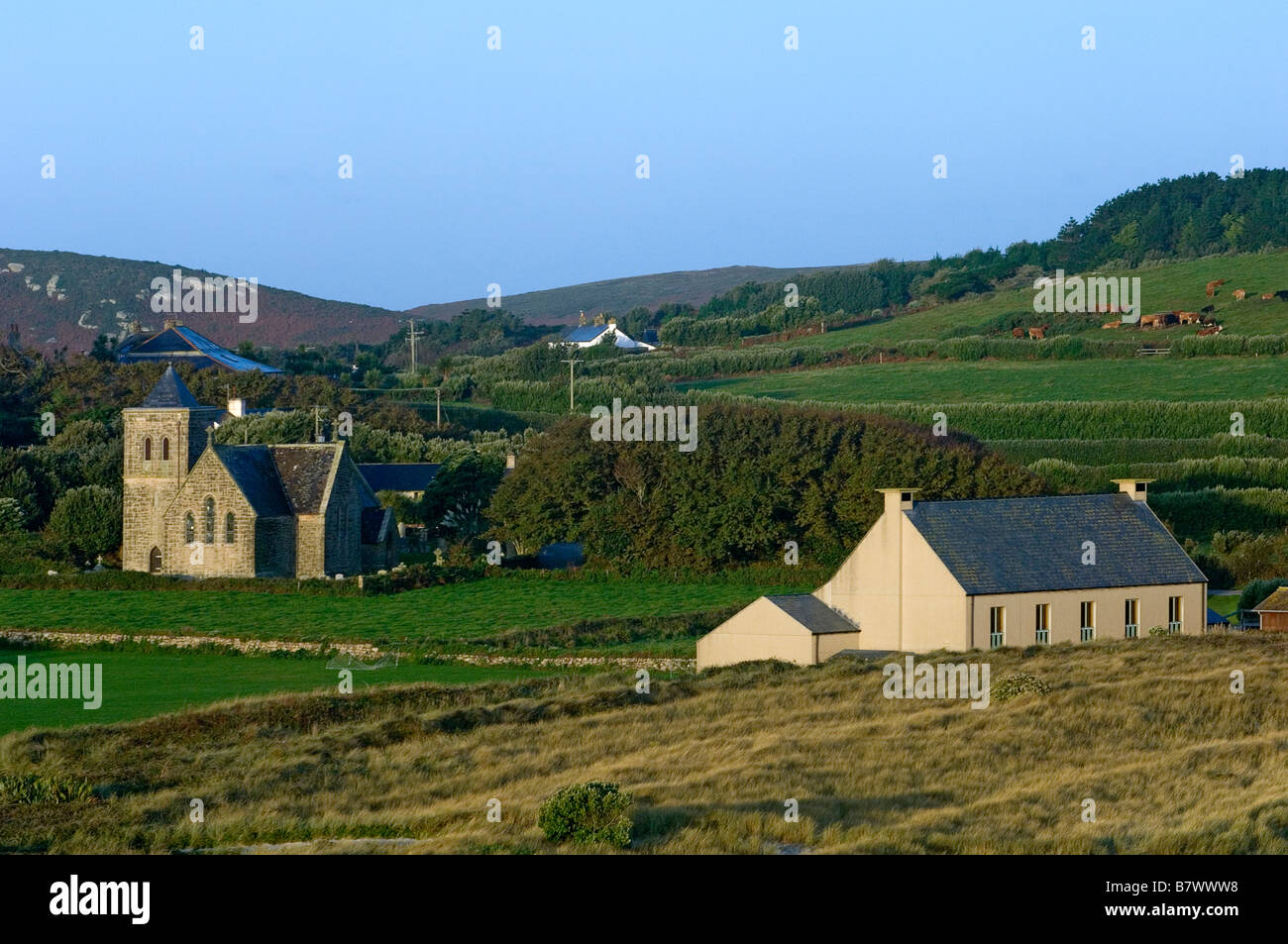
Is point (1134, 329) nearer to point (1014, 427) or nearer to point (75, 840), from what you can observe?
point (1014, 427)

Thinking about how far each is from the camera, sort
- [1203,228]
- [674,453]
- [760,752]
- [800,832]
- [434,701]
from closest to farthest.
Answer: [800,832]
[760,752]
[434,701]
[674,453]
[1203,228]

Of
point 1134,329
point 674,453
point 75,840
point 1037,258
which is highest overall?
point 1037,258

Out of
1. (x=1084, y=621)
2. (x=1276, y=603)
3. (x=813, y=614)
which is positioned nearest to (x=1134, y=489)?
(x=1276, y=603)

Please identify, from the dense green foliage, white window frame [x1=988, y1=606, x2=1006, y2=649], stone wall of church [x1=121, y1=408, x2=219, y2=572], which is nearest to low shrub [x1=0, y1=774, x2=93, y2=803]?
white window frame [x1=988, y1=606, x2=1006, y2=649]

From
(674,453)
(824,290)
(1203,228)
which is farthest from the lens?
(824,290)

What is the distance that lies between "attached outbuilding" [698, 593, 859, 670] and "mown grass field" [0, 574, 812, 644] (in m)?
7.76

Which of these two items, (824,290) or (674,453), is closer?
(674,453)

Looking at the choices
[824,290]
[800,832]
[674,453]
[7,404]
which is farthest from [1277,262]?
[800,832]

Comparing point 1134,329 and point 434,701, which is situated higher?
point 1134,329

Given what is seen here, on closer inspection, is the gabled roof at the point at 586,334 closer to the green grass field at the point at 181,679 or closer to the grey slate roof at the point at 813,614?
the green grass field at the point at 181,679

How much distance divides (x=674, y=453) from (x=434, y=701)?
34.2 m

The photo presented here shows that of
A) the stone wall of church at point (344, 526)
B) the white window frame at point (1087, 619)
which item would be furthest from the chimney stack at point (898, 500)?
the stone wall of church at point (344, 526)

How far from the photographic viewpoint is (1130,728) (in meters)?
27.5

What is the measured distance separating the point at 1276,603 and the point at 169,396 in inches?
1632
